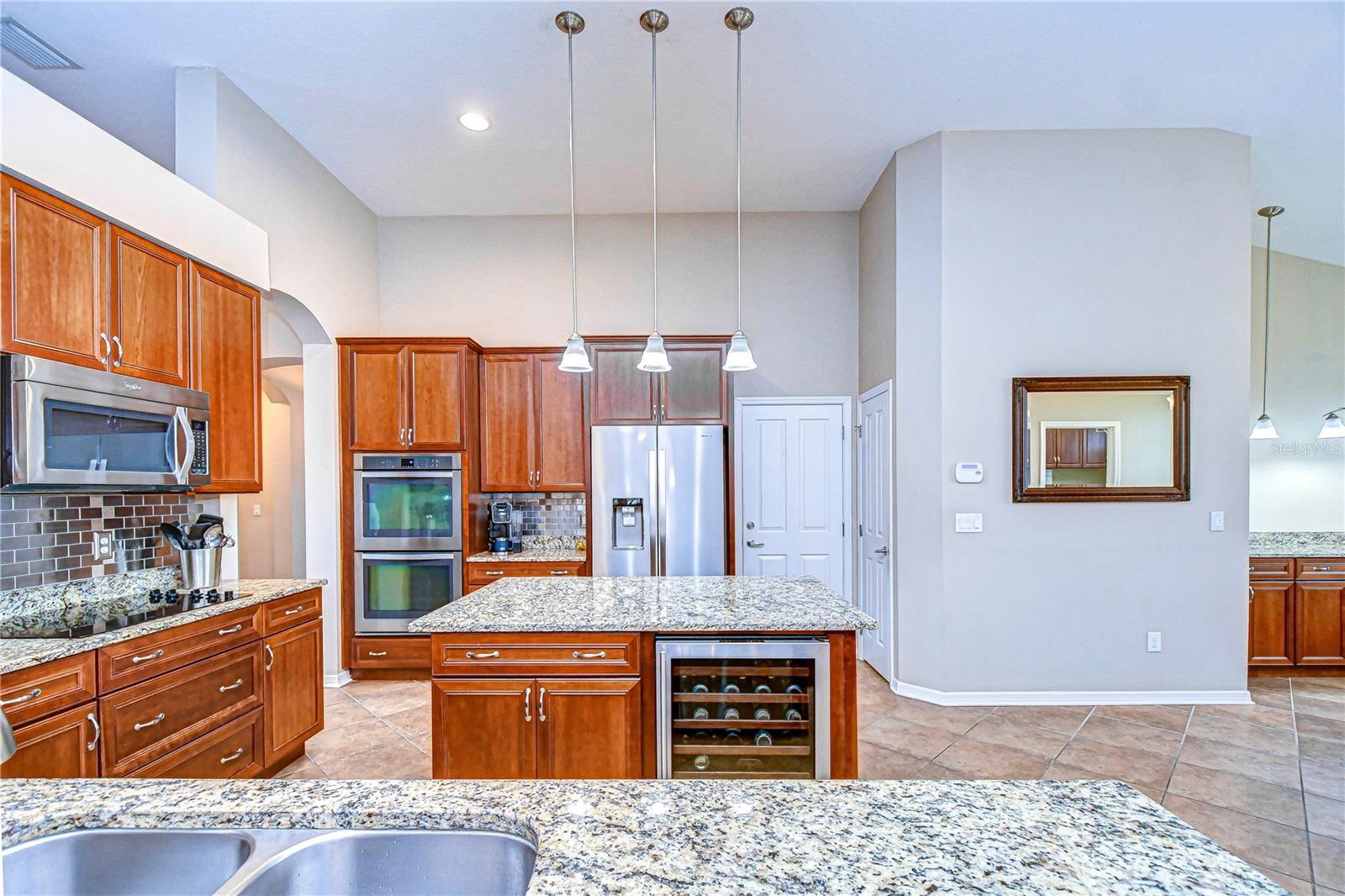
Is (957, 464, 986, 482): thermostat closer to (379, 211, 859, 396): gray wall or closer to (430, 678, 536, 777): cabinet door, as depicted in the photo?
(379, 211, 859, 396): gray wall

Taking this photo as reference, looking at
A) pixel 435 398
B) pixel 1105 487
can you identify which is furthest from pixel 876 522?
pixel 435 398

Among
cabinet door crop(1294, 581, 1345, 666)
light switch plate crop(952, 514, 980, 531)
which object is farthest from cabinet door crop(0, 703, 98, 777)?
cabinet door crop(1294, 581, 1345, 666)

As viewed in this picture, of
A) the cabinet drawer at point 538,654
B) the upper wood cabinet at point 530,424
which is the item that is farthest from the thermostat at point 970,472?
the upper wood cabinet at point 530,424

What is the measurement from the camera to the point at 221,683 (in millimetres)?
2393

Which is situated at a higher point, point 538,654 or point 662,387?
point 662,387

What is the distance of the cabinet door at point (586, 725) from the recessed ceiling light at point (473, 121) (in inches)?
119

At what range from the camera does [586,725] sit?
82.6 inches

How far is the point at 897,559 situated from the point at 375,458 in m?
3.47

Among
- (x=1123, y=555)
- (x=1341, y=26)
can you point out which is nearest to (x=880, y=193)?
(x=1341, y=26)

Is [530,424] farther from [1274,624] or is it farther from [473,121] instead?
[1274,624]

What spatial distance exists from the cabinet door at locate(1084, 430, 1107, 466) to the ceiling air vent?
18.1ft

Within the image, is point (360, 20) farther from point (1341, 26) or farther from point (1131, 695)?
point (1131, 695)

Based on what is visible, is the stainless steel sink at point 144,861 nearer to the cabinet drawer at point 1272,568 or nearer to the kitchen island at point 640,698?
the kitchen island at point 640,698

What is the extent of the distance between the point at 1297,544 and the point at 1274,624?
573mm
